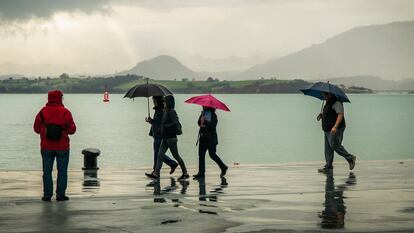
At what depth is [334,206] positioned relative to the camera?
659 inches

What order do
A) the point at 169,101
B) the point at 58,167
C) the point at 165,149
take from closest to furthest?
the point at 58,167 → the point at 169,101 → the point at 165,149

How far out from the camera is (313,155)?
8162 centimetres

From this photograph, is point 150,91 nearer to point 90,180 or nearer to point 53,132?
point 90,180

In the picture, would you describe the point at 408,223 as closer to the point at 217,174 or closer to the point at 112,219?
the point at 112,219

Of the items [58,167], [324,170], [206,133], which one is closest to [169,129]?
[206,133]

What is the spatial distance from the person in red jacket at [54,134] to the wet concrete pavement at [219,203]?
0.40 m

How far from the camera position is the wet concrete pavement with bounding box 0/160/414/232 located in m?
14.2

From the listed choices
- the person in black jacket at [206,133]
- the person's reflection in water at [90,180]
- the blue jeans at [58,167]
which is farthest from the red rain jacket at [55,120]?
the person in black jacket at [206,133]

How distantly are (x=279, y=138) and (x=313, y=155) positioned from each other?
1248 inches

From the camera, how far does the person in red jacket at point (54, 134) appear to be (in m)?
17.6

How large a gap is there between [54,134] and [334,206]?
502 centimetres

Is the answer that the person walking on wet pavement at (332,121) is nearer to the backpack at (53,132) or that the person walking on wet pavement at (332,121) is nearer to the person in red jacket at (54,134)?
the person in red jacket at (54,134)

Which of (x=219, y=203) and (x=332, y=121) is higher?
(x=332, y=121)

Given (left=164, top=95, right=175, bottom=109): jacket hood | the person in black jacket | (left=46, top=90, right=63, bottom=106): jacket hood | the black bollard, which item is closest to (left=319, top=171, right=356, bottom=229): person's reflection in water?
the person in black jacket
